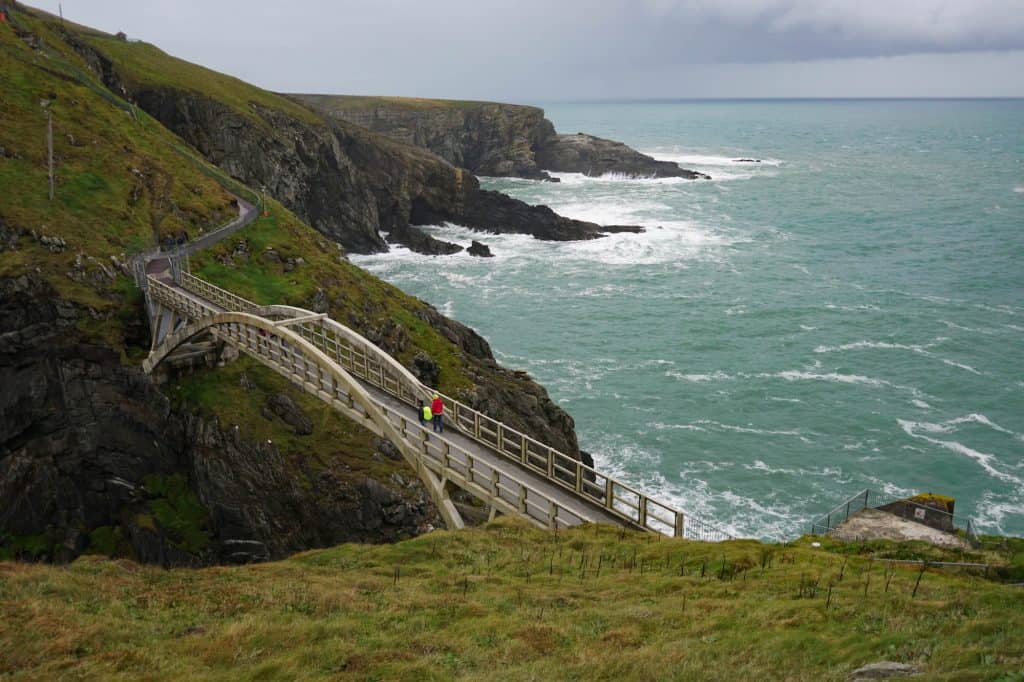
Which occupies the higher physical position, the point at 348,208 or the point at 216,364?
the point at 348,208

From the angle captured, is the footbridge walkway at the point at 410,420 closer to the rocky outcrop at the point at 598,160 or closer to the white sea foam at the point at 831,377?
the white sea foam at the point at 831,377

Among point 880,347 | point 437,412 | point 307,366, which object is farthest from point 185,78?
point 880,347

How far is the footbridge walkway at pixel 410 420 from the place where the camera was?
79.4 feet

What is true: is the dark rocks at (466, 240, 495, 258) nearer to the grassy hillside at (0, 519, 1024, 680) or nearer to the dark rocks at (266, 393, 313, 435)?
the dark rocks at (266, 393, 313, 435)

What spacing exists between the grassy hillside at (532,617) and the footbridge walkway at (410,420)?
2.22 meters

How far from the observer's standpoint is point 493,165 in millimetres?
168000

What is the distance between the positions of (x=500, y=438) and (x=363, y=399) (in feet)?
17.2

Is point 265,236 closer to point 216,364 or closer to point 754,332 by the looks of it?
point 216,364

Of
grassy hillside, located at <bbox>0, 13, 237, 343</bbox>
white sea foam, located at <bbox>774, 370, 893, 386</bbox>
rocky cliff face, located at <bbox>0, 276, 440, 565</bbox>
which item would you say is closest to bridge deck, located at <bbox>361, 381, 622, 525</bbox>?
rocky cliff face, located at <bbox>0, 276, 440, 565</bbox>

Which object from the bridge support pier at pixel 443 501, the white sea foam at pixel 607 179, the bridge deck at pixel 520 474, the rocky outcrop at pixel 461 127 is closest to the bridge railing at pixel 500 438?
the bridge deck at pixel 520 474

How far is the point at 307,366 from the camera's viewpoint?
33.6 metres

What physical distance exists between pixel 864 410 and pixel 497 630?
45800 millimetres

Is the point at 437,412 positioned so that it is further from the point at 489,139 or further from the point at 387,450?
the point at 489,139

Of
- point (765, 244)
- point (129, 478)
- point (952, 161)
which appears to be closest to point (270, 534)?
point (129, 478)
